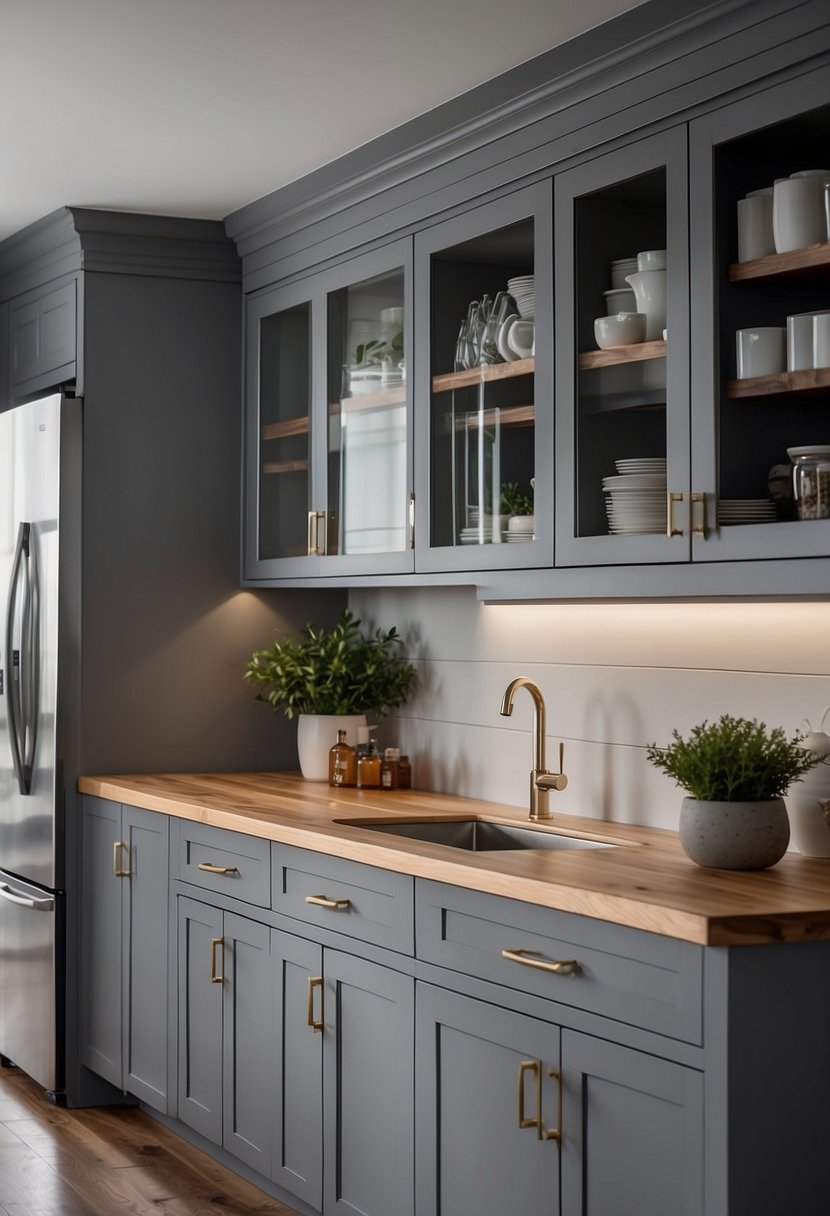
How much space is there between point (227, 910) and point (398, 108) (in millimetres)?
1897

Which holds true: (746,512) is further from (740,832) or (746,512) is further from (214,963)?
(214,963)

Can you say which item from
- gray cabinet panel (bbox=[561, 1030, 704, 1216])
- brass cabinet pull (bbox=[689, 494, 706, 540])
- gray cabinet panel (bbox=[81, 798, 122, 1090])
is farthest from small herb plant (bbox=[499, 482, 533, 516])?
gray cabinet panel (bbox=[81, 798, 122, 1090])

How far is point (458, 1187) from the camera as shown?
2689 mm

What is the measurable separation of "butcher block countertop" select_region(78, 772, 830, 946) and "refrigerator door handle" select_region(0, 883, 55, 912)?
0.38 metres

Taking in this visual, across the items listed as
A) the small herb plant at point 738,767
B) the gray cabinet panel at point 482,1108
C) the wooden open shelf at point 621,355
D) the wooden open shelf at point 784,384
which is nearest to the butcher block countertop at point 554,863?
the small herb plant at point 738,767

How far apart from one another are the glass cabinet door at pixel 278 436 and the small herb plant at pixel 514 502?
3.15 feet

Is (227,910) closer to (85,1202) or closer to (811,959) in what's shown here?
(85,1202)

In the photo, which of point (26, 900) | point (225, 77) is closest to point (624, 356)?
point (225, 77)

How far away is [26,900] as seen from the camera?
4383mm

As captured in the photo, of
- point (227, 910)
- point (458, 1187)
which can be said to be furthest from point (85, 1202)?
point (458, 1187)

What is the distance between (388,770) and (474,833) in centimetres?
58

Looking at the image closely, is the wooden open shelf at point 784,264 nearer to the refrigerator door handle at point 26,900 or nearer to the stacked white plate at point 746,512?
the stacked white plate at point 746,512

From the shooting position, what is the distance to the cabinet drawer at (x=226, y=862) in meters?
3.43

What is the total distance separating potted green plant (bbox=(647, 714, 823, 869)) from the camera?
254 centimetres
